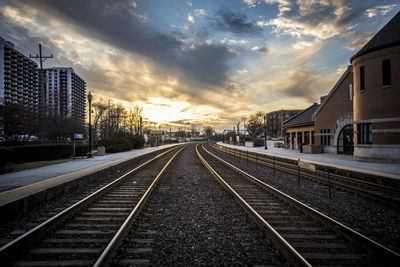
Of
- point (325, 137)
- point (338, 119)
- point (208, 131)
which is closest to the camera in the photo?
point (338, 119)

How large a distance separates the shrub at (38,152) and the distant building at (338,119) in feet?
98.9

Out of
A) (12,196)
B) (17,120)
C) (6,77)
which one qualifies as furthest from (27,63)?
(12,196)

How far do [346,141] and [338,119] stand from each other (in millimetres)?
2716

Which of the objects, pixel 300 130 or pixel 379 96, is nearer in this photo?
pixel 379 96

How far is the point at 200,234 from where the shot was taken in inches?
187

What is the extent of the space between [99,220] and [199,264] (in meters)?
3.36

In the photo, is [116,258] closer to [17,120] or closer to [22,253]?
[22,253]

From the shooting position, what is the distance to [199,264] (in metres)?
3.58

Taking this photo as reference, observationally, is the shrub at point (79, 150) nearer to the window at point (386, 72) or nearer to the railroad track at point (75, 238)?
the railroad track at point (75, 238)

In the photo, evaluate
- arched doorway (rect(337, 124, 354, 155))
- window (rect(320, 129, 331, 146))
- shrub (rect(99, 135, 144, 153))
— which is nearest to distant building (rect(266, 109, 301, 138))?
window (rect(320, 129, 331, 146))

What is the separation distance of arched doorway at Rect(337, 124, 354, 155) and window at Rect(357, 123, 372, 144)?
534 cm

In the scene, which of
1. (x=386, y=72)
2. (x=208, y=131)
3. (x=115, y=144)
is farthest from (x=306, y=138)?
(x=208, y=131)

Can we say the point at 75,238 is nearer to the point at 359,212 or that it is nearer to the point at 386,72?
the point at 359,212

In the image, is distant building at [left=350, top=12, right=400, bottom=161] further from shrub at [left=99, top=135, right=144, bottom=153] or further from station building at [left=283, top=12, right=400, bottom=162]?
shrub at [left=99, top=135, right=144, bottom=153]
